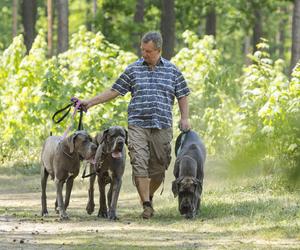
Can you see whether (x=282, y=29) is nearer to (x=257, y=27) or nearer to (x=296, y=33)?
(x=257, y=27)

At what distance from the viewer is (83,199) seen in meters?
13.5

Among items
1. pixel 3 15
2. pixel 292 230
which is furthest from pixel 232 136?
pixel 3 15

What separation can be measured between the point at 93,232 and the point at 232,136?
5.69 meters

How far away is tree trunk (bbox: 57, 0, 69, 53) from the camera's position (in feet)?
81.5

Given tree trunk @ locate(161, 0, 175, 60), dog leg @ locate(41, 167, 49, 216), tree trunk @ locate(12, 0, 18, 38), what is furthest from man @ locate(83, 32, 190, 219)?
tree trunk @ locate(12, 0, 18, 38)

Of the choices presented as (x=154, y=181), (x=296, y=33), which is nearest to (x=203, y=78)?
(x=296, y=33)

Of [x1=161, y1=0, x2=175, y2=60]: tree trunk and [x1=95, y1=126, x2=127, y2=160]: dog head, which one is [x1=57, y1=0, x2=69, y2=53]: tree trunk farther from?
[x1=95, y1=126, x2=127, y2=160]: dog head

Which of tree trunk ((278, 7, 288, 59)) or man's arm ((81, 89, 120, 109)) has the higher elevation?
tree trunk ((278, 7, 288, 59))

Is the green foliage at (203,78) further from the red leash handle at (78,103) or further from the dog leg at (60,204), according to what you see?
the red leash handle at (78,103)

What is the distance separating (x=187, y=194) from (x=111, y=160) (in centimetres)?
95

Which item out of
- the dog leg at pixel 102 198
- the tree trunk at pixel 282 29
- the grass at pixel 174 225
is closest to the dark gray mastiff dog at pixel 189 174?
the grass at pixel 174 225

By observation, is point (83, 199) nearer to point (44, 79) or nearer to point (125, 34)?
point (44, 79)

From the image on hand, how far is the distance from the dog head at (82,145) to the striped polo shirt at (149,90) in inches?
20.1

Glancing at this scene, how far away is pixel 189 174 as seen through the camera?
973cm
